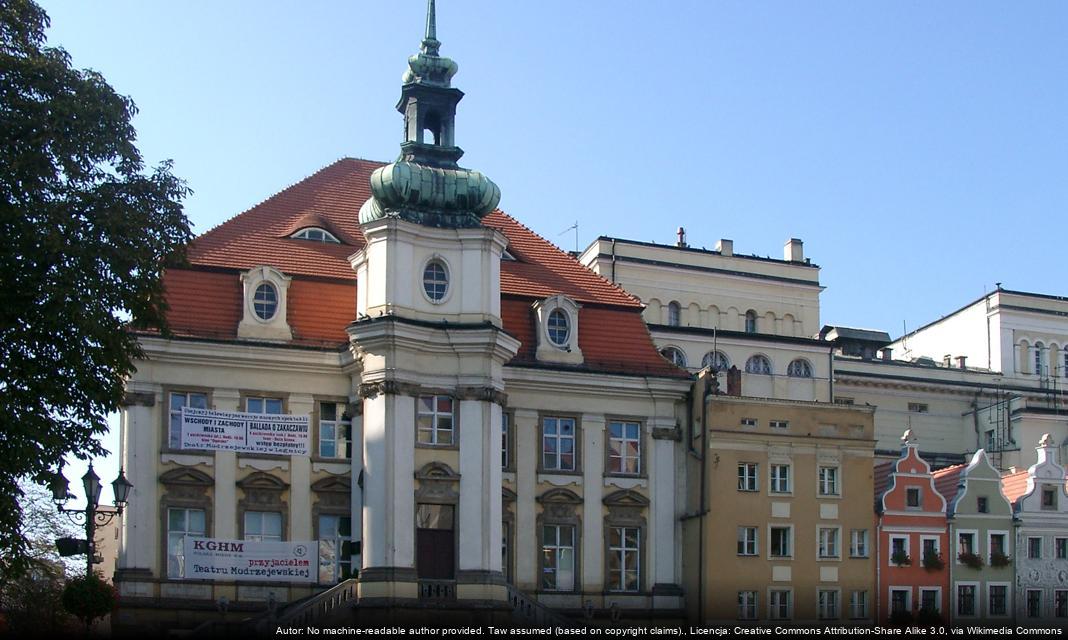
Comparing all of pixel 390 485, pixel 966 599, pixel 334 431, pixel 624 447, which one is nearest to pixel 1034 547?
pixel 966 599

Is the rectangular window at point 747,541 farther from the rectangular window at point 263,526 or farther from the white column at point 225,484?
the white column at point 225,484

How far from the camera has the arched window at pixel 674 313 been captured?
6856cm

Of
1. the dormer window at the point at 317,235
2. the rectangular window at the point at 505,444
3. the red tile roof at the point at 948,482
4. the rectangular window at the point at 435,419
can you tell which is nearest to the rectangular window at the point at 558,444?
the rectangular window at the point at 505,444

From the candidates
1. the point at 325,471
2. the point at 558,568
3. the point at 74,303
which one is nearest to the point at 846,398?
the point at 558,568

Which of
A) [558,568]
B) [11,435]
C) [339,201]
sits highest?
[339,201]

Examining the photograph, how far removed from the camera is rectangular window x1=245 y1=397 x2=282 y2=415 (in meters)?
47.2

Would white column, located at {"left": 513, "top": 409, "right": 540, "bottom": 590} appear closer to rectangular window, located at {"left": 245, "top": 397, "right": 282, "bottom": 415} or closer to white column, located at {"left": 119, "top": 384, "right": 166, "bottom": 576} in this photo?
rectangular window, located at {"left": 245, "top": 397, "right": 282, "bottom": 415}

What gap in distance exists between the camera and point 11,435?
108 ft

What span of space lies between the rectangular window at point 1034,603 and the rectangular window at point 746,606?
1002cm

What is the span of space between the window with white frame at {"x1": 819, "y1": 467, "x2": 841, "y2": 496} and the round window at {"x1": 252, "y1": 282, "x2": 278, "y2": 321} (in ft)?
55.8

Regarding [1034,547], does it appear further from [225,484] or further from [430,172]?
[225,484]

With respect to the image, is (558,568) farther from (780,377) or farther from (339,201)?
(780,377)

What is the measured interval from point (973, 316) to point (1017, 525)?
26.2 m

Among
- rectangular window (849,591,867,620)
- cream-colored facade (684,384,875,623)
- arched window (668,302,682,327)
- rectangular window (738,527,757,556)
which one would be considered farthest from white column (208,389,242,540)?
arched window (668,302,682,327)
